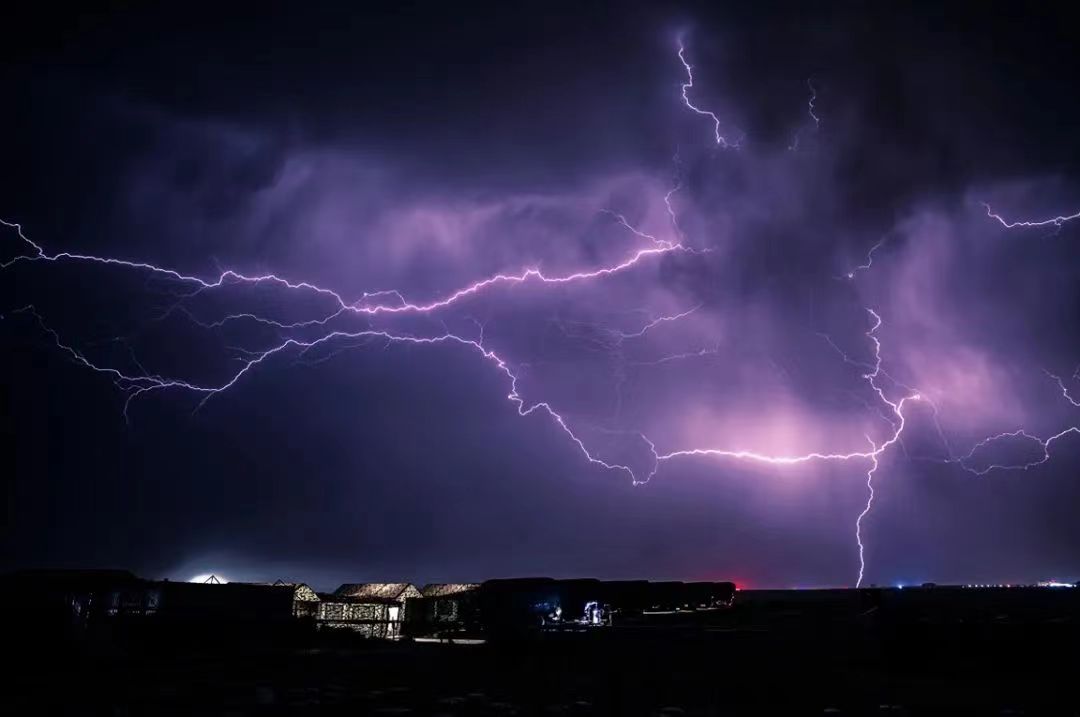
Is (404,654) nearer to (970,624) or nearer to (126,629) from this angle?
(126,629)

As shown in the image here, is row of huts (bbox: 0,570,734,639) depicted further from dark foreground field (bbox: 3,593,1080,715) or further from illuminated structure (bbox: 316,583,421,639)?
dark foreground field (bbox: 3,593,1080,715)

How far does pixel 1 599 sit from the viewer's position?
55.4ft

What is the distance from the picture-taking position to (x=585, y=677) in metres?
12.5

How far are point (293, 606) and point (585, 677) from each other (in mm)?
15704

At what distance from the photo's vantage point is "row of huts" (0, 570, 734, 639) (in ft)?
62.3

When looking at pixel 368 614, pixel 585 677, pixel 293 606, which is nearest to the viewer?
pixel 585 677

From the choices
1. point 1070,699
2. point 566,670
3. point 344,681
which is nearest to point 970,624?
point 1070,699

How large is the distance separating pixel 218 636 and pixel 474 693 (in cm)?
1188

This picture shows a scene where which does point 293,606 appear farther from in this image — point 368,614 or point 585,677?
point 585,677

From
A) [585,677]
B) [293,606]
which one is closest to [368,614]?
[293,606]

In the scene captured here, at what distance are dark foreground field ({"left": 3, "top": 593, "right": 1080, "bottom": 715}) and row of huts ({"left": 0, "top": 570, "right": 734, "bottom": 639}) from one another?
1195 mm

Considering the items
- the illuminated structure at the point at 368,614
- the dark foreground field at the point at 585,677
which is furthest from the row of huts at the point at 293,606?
the dark foreground field at the point at 585,677

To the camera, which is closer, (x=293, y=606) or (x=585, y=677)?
(x=585, y=677)

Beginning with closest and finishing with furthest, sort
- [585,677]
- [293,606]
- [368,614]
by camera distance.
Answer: [585,677]
[293,606]
[368,614]
